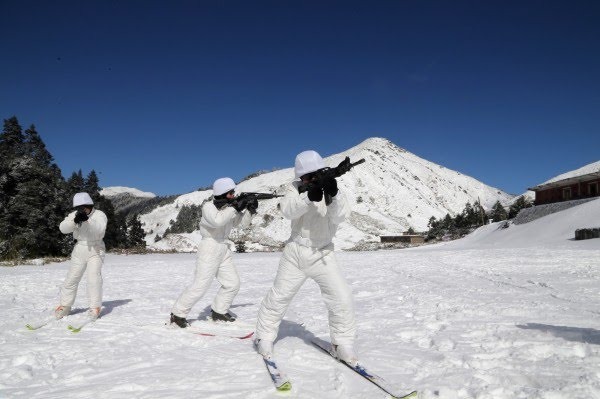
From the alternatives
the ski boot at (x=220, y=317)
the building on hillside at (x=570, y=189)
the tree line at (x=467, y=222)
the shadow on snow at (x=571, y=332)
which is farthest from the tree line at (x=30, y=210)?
the building on hillside at (x=570, y=189)

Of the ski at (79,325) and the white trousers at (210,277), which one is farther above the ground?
the white trousers at (210,277)

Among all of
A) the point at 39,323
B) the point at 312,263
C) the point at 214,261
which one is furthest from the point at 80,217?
the point at 312,263

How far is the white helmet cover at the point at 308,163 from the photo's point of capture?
430 centimetres

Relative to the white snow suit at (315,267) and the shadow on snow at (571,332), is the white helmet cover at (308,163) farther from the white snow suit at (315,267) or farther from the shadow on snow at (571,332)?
the shadow on snow at (571,332)

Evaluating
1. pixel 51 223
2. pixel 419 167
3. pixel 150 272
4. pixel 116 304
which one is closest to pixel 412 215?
pixel 419 167

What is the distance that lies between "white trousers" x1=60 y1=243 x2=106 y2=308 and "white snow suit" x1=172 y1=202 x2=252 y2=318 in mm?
1701

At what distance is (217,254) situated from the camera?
6277mm

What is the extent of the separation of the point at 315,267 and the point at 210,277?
238 cm

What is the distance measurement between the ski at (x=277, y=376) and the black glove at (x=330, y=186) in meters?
1.75

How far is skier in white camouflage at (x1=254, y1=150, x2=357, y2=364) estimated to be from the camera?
4.27 metres

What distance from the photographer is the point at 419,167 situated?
95500mm

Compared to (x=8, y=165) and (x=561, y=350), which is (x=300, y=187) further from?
(x=8, y=165)

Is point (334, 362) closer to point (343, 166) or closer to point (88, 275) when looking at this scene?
point (343, 166)

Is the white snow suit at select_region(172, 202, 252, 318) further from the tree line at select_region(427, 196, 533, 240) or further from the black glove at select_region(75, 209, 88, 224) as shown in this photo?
the tree line at select_region(427, 196, 533, 240)
